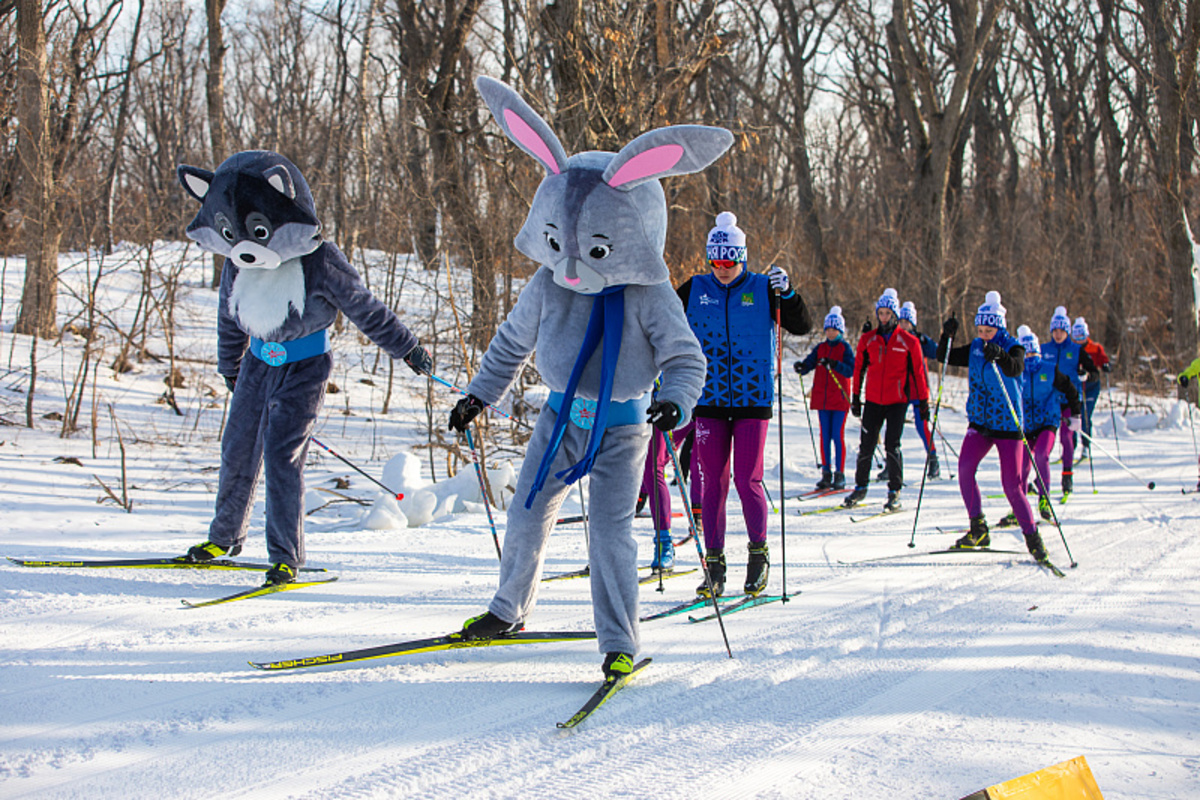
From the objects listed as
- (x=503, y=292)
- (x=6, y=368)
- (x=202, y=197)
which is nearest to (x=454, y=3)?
(x=503, y=292)

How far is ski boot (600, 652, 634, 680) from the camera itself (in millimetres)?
3065

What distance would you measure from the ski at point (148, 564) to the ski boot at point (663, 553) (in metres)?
2.00

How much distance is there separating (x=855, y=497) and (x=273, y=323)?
5.90 metres

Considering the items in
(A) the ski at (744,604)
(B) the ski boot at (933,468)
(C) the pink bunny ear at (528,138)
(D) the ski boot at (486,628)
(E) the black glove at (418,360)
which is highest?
(C) the pink bunny ear at (528,138)

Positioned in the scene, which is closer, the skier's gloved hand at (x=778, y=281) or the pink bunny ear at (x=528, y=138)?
the pink bunny ear at (x=528, y=138)

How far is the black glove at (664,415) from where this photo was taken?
→ 9.98ft

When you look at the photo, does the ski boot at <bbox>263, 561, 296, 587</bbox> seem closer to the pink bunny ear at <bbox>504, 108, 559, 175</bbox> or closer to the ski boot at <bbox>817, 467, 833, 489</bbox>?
the pink bunny ear at <bbox>504, 108, 559, 175</bbox>

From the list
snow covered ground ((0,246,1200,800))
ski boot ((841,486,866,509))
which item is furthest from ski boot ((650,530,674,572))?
ski boot ((841,486,866,509))

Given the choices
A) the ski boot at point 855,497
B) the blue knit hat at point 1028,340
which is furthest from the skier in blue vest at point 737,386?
the blue knit hat at point 1028,340

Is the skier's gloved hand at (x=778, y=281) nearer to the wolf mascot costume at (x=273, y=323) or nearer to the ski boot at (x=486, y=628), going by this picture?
the wolf mascot costume at (x=273, y=323)

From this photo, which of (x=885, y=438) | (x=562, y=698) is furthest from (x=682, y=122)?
(x=562, y=698)

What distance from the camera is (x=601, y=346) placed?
3254mm

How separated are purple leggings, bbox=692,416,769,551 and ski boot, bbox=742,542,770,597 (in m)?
0.05

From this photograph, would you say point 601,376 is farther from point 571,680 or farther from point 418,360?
point 418,360
